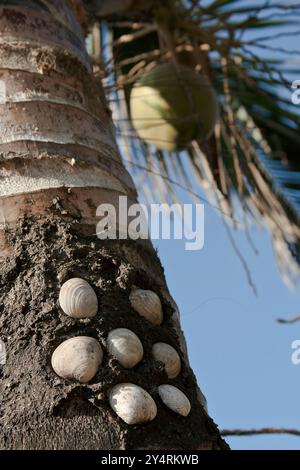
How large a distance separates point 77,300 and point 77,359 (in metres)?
0.09

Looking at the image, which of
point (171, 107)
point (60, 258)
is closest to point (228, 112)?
point (171, 107)

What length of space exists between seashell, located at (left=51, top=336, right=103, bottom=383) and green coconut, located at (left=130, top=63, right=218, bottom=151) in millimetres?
1648

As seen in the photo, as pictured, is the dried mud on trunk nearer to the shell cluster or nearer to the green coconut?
the shell cluster

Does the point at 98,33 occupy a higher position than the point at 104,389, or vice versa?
the point at 98,33

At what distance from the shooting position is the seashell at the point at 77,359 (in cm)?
→ 89

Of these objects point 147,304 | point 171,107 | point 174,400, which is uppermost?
point 171,107

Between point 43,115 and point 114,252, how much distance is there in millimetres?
274

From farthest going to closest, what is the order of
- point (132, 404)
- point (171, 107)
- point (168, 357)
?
point (171, 107)
point (168, 357)
point (132, 404)

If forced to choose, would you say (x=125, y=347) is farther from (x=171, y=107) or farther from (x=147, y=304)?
(x=171, y=107)

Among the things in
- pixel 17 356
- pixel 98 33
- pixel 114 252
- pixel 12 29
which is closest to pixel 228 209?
pixel 98 33

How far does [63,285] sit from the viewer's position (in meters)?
0.98

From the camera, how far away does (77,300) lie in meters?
0.94
